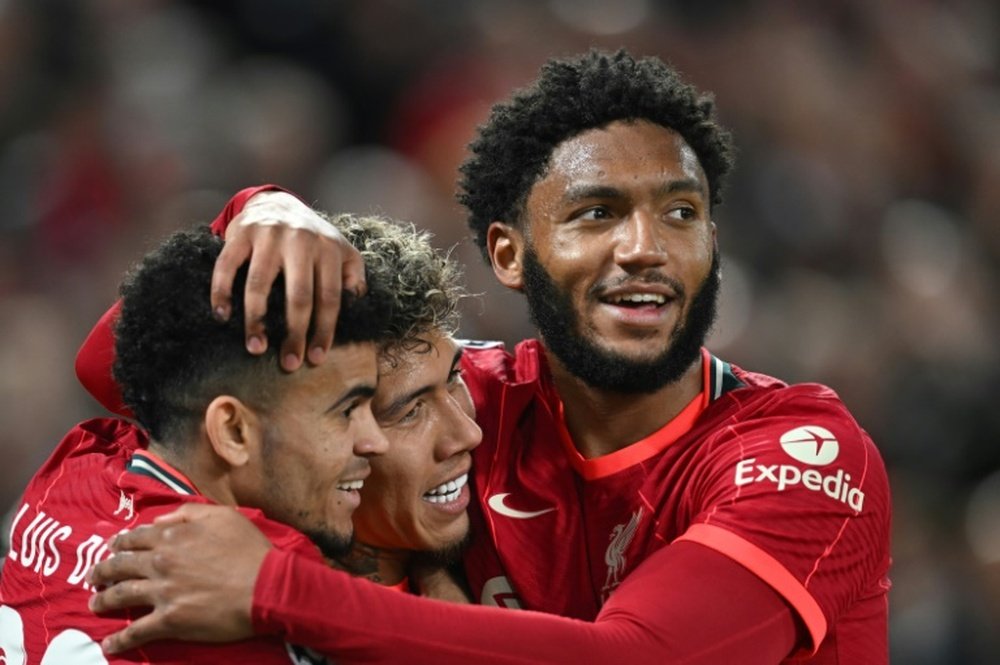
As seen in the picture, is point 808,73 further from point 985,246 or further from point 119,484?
point 119,484

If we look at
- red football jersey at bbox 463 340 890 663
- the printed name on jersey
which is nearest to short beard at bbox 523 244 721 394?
red football jersey at bbox 463 340 890 663

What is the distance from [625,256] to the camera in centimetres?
278

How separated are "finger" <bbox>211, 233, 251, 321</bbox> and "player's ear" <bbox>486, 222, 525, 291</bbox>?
2.72ft

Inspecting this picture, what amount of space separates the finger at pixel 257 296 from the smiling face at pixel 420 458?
43 centimetres

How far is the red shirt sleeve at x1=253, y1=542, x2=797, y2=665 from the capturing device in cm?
212

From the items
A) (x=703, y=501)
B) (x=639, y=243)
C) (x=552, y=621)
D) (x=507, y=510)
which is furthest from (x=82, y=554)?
(x=639, y=243)

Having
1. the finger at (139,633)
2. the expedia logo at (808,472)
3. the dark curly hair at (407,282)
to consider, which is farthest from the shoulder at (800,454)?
the finger at (139,633)

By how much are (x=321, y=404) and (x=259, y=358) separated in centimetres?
13

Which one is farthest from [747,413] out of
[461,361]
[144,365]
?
[144,365]

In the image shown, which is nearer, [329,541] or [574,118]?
[329,541]

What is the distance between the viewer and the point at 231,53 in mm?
5617

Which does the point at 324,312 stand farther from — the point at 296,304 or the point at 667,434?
the point at 667,434

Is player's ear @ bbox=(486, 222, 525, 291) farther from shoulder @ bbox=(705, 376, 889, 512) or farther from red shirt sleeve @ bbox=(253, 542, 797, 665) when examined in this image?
red shirt sleeve @ bbox=(253, 542, 797, 665)

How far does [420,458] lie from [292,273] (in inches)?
22.3
